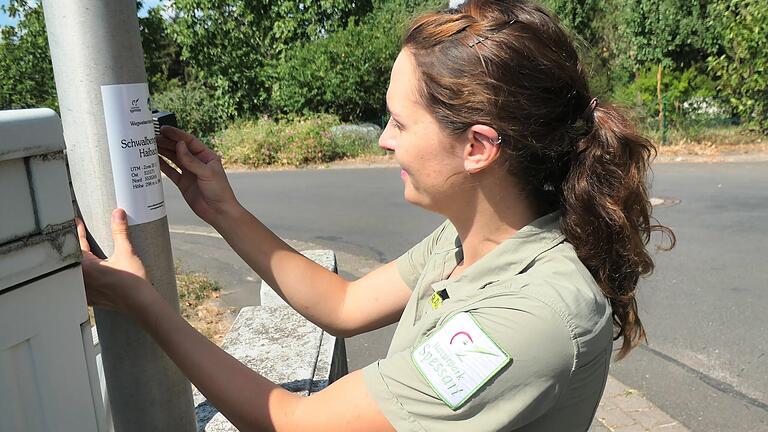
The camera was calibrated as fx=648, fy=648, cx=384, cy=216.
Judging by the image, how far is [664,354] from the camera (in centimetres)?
417

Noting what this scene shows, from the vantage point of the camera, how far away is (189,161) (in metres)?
1.86

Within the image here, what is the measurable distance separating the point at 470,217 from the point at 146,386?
2.96ft

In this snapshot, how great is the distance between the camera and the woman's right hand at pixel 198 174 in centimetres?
184

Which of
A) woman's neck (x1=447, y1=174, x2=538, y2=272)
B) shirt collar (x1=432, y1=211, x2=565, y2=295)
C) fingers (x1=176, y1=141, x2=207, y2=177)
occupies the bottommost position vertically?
shirt collar (x1=432, y1=211, x2=565, y2=295)

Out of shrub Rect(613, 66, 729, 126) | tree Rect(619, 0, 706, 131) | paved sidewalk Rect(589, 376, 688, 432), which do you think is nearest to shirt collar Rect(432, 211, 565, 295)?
paved sidewalk Rect(589, 376, 688, 432)

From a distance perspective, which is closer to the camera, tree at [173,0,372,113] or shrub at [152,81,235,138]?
tree at [173,0,372,113]

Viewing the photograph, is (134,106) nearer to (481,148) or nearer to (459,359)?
(481,148)

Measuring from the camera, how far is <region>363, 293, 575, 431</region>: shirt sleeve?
4.25ft

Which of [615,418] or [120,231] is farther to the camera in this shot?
[615,418]

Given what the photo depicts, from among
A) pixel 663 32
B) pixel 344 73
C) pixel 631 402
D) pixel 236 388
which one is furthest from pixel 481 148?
pixel 663 32

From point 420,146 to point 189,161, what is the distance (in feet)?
2.31

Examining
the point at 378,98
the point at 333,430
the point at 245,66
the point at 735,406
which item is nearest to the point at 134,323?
the point at 333,430

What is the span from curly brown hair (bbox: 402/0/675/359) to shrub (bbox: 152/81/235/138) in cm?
1873

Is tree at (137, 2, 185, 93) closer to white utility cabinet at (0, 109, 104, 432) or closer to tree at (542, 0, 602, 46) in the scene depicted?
tree at (542, 0, 602, 46)
